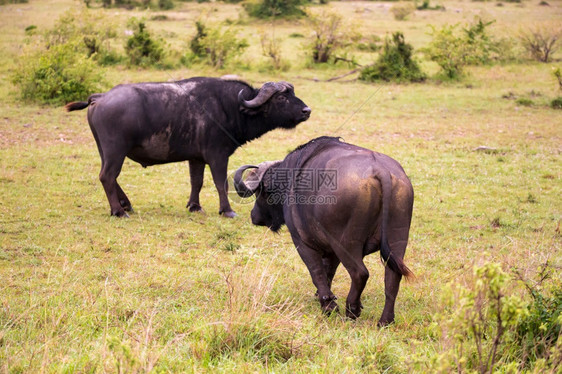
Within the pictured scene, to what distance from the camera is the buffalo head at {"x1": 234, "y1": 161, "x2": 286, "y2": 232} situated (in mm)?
6438

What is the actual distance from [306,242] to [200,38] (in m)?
16.8

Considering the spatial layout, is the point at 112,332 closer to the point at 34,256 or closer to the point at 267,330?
A: the point at 267,330

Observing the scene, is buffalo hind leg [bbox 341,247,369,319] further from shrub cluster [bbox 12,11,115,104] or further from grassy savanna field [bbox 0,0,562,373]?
shrub cluster [bbox 12,11,115,104]

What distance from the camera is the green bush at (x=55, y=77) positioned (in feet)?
51.1

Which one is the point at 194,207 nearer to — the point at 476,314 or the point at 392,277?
the point at 392,277

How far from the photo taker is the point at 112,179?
28.6 feet

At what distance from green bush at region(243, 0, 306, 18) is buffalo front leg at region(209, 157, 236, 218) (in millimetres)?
21414

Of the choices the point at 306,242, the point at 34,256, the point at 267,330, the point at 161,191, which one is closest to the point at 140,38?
the point at 161,191

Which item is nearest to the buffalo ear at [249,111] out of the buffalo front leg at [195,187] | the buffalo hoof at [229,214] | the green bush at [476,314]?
the buffalo front leg at [195,187]

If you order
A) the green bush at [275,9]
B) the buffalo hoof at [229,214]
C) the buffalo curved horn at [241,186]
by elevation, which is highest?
the buffalo curved horn at [241,186]

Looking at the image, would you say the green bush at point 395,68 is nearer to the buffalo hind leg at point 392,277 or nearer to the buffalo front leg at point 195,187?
the buffalo front leg at point 195,187

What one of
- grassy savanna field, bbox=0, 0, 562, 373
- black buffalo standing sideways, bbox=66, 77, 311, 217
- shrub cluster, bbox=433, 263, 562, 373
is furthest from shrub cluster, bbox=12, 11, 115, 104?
shrub cluster, bbox=433, 263, 562, 373

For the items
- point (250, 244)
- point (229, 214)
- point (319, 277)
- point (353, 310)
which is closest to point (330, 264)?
point (319, 277)

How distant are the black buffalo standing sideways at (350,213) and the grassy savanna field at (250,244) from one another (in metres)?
0.39
